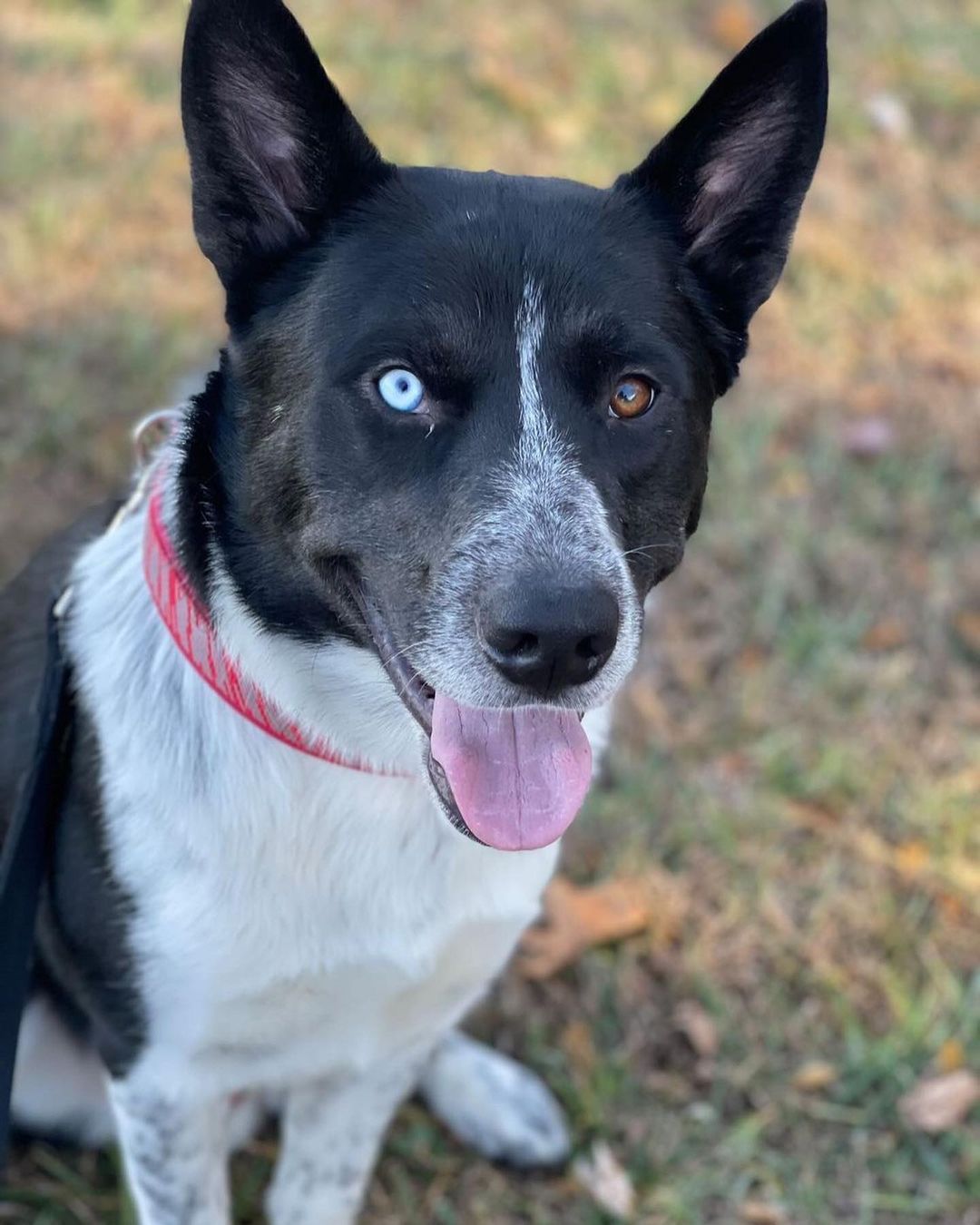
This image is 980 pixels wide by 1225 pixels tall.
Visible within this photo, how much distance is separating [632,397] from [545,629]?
46 cm

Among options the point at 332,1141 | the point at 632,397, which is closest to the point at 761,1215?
the point at 332,1141

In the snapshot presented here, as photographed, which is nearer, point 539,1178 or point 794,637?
point 539,1178

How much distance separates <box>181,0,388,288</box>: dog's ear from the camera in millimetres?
2088

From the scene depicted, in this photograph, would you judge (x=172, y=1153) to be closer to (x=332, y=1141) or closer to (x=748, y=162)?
(x=332, y=1141)

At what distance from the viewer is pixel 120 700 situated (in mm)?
2398

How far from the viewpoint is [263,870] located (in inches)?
91.7

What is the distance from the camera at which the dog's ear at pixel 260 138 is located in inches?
82.2

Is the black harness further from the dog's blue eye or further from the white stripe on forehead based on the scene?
the white stripe on forehead

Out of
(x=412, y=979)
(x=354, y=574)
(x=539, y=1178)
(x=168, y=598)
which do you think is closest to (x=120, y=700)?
(x=168, y=598)

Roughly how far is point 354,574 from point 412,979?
695 mm

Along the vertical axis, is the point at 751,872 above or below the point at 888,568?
below

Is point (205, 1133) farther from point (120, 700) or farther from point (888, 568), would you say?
point (888, 568)

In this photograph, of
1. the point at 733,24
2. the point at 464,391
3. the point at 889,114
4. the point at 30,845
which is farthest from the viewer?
the point at 733,24

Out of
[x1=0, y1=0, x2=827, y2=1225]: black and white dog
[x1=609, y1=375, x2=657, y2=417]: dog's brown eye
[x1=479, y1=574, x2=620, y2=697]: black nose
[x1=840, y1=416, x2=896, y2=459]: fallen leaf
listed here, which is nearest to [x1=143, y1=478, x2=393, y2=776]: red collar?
[x1=0, y1=0, x2=827, y2=1225]: black and white dog
